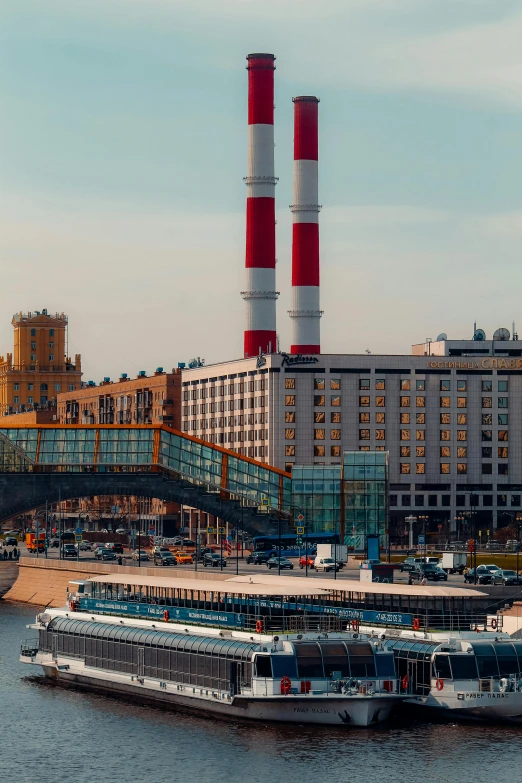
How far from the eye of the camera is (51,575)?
13575 cm

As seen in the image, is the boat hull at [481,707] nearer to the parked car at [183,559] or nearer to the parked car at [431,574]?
the parked car at [431,574]

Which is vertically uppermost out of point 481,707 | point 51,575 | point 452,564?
point 452,564

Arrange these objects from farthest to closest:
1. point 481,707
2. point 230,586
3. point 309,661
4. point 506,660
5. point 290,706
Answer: point 230,586 → point 506,660 → point 481,707 → point 309,661 → point 290,706

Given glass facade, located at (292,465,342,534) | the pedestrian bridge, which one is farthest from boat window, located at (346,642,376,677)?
glass facade, located at (292,465,342,534)

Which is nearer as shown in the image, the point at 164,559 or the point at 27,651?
the point at 27,651

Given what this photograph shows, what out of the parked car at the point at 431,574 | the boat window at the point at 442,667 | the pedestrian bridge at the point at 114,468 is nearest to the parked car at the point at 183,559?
the pedestrian bridge at the point at 114,468

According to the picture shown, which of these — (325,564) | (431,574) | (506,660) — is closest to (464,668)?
(506,660)

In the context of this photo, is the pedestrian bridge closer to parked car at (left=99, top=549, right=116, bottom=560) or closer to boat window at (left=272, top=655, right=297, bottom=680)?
parked car at (left=99, top=549, right=116, bottom=560)

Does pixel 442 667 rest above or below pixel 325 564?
below

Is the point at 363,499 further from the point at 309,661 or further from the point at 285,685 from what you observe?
the point at 285,685

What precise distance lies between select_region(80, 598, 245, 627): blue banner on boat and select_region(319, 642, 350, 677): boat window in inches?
266

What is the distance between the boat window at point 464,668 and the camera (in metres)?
71.2

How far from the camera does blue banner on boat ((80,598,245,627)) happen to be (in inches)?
3068

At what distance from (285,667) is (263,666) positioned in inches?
39.6
